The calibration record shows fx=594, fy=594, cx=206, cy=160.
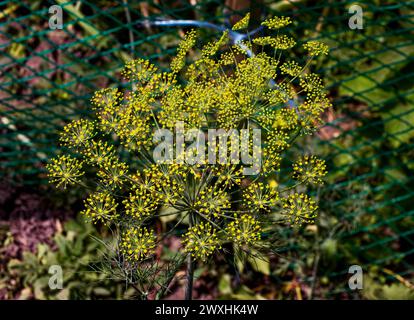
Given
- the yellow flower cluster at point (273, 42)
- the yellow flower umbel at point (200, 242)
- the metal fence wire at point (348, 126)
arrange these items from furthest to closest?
the metal fence wire at point (348, 126)
the yellow flower cluster at point (273, 42)
the yellow flower umbel at point (200, 242)

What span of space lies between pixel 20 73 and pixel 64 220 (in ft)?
4.00

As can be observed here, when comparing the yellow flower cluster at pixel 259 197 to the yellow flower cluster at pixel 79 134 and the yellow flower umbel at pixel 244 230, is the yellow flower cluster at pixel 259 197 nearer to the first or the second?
the yellow flower umbel at pixel 244 230

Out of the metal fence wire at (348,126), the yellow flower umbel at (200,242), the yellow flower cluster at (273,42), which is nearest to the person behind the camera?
the yellow flower umbel at (200,242)

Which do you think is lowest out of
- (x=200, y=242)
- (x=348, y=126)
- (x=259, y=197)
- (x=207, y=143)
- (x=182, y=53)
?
(x=200, y=242)

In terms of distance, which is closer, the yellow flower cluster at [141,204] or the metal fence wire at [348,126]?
the yellow flower cluster at [141,204]

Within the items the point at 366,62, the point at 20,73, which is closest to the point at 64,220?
the point at 20,73

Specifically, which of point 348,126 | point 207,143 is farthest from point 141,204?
point 348,126

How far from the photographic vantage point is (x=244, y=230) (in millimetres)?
1344

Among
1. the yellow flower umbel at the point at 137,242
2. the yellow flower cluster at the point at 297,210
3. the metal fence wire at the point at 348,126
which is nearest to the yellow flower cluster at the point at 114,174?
the yellow flower umbel at the point at 137,242

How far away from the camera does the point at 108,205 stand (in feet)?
4.48

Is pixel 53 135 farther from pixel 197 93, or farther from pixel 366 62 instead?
pixel 197 93

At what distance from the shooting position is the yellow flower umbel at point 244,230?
4.34 ft

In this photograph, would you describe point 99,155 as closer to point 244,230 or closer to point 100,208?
point 100,208

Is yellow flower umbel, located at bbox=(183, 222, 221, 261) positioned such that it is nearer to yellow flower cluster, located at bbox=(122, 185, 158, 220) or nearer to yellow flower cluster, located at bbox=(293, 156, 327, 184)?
yellow flower cluster, located at bbox=(122, 185, 158, 220)
